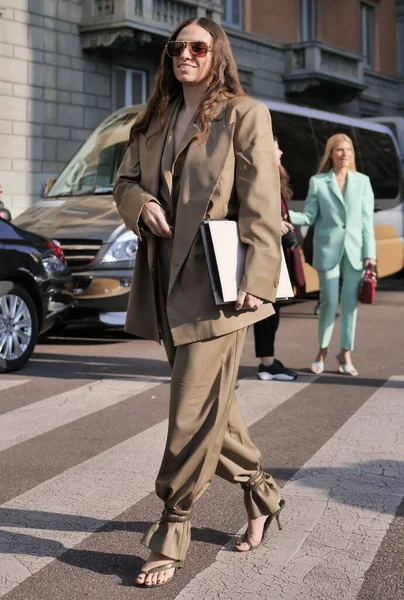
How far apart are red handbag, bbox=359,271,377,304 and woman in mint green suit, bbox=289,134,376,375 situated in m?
0.06

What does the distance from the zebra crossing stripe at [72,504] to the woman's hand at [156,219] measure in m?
1.24

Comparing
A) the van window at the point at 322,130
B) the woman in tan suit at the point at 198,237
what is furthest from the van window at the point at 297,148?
the woman in tan suit at the point at 198,237

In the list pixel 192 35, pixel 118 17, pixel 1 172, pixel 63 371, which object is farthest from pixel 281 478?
pixel 118 17

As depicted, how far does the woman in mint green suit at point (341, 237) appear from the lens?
772 cm

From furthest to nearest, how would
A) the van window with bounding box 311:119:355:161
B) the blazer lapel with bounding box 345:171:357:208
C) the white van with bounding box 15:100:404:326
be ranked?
1. the van window with bounding box 311:119:355:161
2. the white van with bounding box 15:100:404:326
3. the blazer lapel with bounding box 345:171:357:208

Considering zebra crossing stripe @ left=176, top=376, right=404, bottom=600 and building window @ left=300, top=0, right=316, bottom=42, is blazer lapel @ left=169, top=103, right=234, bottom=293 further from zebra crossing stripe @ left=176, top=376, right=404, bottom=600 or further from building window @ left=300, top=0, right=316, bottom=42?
building window @ left=300, top=0, right=316, bottom=42

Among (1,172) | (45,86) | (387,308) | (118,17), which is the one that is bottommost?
(387,308)

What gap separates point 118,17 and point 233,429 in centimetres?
1770

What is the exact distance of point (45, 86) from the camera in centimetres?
1962

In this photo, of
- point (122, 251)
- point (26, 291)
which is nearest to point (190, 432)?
point (26, 291)

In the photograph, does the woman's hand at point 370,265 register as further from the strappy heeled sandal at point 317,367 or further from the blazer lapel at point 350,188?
the strappy heeled sandal at point 317,367

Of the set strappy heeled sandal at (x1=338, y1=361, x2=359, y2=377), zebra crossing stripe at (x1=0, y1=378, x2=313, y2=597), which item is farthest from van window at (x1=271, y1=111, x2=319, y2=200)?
zebra crossing stripe at (x1=0, y1=378, x2=313, y2=597)

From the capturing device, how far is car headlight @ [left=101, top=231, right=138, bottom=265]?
969 centimetres

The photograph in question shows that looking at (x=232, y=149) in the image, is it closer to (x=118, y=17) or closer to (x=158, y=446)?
(x=158, y=446)
